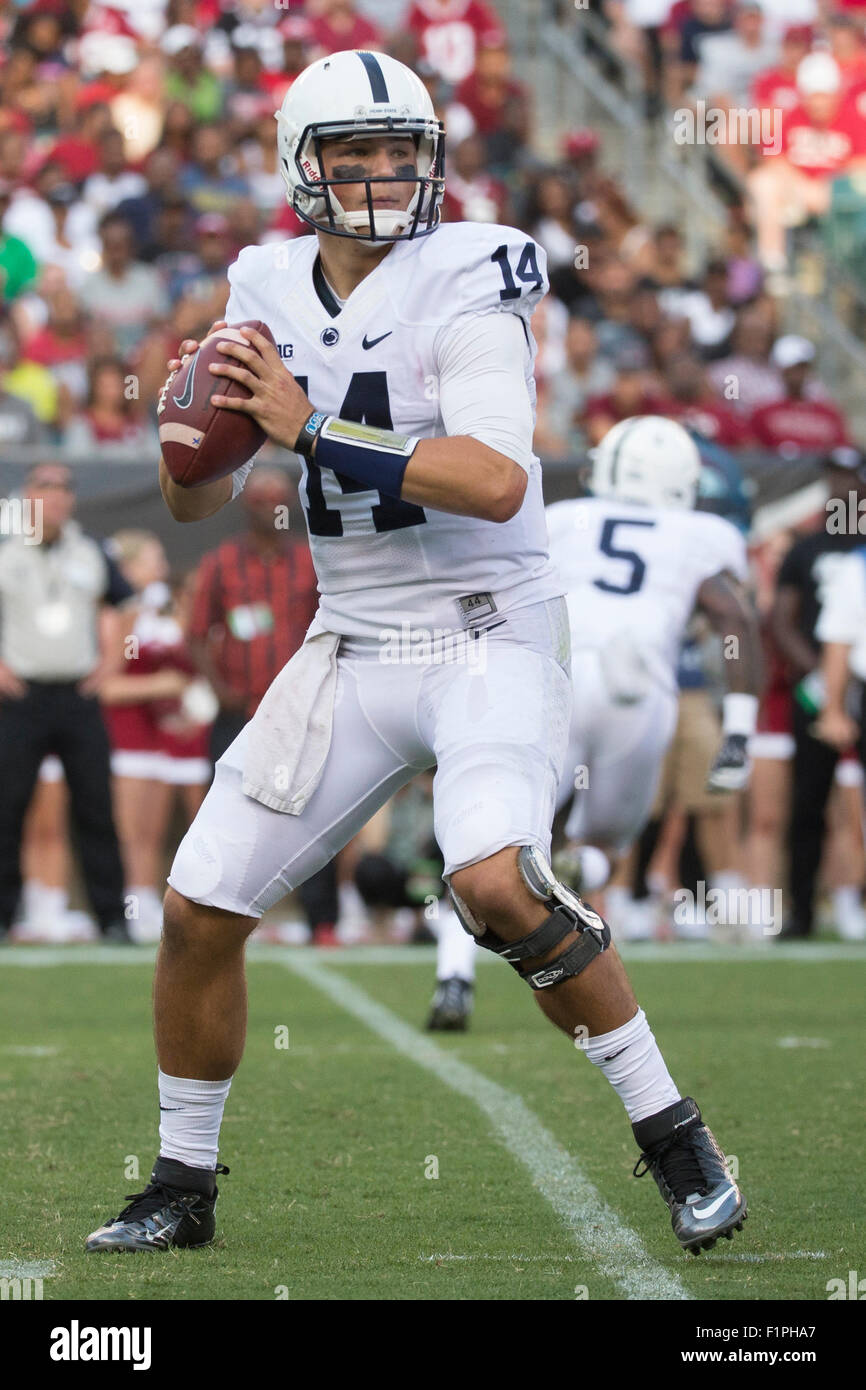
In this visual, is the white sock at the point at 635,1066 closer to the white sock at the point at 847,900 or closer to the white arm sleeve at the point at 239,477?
the white arm sleeve at the point at 239,477

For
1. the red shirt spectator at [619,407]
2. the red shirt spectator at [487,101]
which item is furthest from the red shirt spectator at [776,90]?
the red shirt spectator at [619,407]

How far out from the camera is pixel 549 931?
3256 millimetres

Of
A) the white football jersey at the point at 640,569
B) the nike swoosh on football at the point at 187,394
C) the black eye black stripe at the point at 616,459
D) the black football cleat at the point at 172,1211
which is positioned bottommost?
the black football cleat at the point at 172,1211

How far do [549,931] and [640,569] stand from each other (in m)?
3.09

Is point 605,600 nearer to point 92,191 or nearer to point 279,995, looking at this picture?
point 279,995

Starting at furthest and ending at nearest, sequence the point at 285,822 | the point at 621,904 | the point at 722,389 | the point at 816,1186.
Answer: the point at 722,389, the point at 621,904, the point at 816,1186, the point at 285,822

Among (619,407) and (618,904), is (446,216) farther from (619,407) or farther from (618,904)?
(618,904)

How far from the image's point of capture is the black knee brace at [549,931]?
10.6 ft

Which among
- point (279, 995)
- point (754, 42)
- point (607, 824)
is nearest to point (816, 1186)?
point (607, 824)

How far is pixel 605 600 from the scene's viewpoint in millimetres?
6262

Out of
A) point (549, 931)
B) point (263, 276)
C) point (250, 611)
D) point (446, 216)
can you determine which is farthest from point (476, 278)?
point (446, 216)

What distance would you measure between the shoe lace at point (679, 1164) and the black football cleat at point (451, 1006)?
2.92 meters

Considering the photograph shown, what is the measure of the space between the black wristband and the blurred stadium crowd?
442 cm
